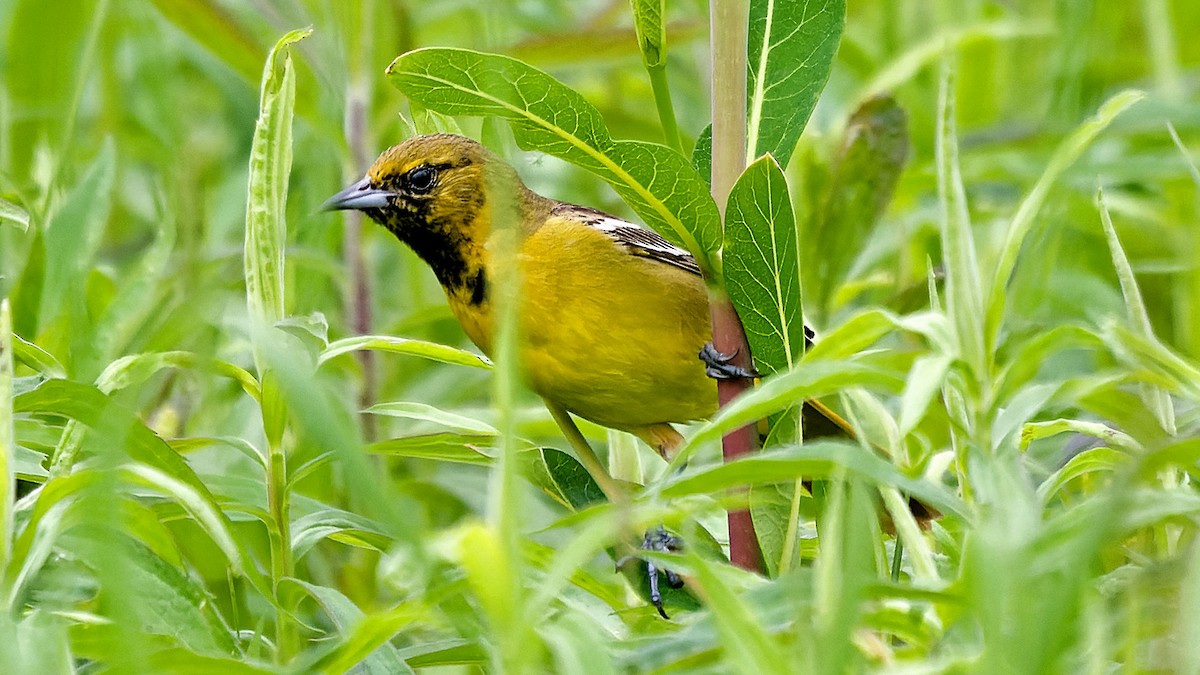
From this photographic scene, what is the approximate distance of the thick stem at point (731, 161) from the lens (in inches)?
66.5

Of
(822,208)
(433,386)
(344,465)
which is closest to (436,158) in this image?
(433,386)

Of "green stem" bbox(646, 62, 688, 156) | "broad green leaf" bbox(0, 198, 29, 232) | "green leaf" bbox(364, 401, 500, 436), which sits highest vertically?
"green stem" bbox(646, 62, 688, 156)

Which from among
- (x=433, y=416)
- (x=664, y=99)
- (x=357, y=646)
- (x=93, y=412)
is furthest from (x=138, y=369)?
(x=664, y=99)

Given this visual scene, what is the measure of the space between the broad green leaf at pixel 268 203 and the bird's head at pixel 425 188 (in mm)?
1140

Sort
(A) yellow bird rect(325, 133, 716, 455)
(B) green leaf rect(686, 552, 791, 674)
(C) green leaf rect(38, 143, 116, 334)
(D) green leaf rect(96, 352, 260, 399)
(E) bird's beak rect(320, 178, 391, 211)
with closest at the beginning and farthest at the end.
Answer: (B) green leaf rect(686, 552, 791, 674)
(D) green leaf rect(96, 352, 260, 399)
(C) green leaf rect(38, 143, 116, 334)
(A) yellow bird rect(325, 133, 716, 455)
(E) bird's beak rect(320, 178, 391, 211)

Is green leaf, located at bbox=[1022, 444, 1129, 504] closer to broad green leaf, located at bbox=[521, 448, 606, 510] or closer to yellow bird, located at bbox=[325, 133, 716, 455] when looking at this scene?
broad green leaf, located at bbox=[521, 448, 606, 510]

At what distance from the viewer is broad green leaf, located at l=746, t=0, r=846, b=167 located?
1803 millimetres

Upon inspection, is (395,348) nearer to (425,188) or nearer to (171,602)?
(171,602)

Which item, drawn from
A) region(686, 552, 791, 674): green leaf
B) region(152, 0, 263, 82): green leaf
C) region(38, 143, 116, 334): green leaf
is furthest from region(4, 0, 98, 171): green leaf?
region(686, 552, 791, 674): green leaf

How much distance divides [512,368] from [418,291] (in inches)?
103

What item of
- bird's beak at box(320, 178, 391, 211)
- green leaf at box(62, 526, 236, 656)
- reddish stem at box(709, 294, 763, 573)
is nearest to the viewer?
green leaf at box(62, 526, 236, 656)

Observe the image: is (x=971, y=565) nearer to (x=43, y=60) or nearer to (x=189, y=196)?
(x=189, y=196)

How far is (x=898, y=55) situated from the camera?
14.0 feet

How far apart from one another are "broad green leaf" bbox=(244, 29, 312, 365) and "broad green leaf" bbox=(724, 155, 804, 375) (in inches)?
20.0
